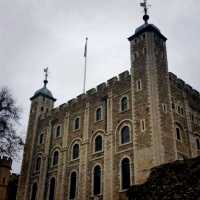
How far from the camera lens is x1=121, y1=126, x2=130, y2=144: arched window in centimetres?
2883

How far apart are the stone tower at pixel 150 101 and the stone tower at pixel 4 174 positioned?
17399 mm

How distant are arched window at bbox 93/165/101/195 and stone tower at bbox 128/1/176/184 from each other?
439 centimetres

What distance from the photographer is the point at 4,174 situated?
127ft

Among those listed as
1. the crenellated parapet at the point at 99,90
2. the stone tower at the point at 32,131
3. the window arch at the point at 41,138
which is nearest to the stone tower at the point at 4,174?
the stone tower at the point at 32,131

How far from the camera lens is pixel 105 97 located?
32.8 metres

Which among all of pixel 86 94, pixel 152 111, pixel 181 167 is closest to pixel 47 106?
pixel 86 94

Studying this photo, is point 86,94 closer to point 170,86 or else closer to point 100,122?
point 100,122

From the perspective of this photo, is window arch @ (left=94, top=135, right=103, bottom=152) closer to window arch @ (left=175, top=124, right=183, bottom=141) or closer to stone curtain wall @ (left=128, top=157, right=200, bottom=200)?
window arch @ (left=175, top=124, right=183, bottom=141)

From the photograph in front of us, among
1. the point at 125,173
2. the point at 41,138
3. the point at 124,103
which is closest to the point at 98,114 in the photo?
the point at 124,103

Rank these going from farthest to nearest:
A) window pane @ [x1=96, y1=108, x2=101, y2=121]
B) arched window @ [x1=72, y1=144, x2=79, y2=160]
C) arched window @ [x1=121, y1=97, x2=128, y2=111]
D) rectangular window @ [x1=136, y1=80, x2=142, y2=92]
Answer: arched window @ [x1=72, y1=144, x2=79, y2=160] < window pane @ [x1=96, y1=108, x2=101, y2=121] < arched window @ [x1=121, y1=97, x2=128, y2=111] < rectangular window @ [x1=136, y1=80, x2=142, y2=92]

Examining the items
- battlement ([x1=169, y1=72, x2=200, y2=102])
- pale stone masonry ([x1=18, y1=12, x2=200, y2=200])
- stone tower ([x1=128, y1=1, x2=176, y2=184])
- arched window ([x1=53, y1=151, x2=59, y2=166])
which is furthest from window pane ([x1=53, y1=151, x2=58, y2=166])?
battlement ([x1=169, y1=72, x2=200, y2=102])

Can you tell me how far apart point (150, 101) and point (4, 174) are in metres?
20.4

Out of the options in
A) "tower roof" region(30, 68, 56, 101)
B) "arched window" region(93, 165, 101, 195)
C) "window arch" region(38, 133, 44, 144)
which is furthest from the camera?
"tower roof" region(30, 68, 56, 101)

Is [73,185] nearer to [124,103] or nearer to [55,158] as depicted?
[55,158]
